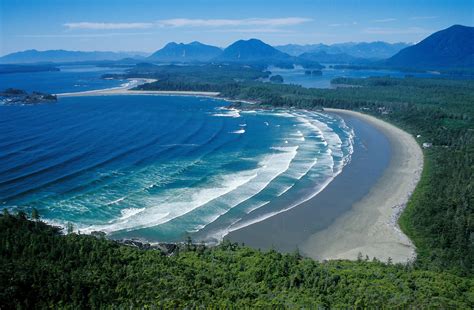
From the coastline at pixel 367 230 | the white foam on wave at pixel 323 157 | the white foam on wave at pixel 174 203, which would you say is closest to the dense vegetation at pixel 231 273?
the coastline at pixel 367 230

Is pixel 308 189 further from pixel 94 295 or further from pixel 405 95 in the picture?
pixel 405 95

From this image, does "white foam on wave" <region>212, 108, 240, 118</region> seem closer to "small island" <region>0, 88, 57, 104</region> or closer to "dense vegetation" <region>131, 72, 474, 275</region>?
"dense vegetation" <region>131, 72, 474, 275</region>

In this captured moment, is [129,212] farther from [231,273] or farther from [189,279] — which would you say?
[189,279]

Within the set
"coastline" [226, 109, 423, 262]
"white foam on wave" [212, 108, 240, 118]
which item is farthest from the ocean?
"white foam on wave" [212, 108, 240, 118]

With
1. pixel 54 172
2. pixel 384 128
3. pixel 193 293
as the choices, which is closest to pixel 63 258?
pixel 193 293

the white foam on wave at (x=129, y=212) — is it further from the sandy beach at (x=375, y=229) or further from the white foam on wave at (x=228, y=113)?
the white foam on wave at (x=228, y=113)

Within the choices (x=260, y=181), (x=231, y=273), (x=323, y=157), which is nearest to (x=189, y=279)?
(x=231, y=273)
